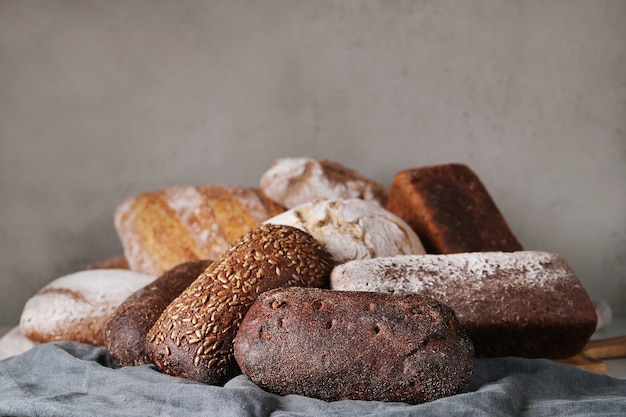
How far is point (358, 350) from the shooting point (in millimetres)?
1738

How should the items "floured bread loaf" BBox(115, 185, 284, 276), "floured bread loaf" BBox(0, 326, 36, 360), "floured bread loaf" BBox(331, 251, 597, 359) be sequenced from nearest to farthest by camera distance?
"floured bread loaf" BBox(331, 251, 597, 359)
"floured bread loaf" BBox(0, 326, 36, 360)
"floured bread loaf" BBox(115, 185, 284, 276)

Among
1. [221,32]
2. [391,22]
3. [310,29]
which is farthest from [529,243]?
[221,32]

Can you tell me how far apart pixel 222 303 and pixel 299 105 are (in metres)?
2.21

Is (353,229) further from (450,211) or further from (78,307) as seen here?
(78,307)

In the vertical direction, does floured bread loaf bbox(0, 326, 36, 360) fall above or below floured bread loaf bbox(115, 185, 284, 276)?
below

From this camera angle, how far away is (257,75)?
4039 mm

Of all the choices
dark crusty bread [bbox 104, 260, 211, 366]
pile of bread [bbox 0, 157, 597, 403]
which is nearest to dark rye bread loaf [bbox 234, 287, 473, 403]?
pile of bread [bbox 0, 157, 597, 403]

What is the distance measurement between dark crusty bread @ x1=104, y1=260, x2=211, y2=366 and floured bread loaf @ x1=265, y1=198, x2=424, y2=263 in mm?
515

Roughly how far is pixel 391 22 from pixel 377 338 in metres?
2.68

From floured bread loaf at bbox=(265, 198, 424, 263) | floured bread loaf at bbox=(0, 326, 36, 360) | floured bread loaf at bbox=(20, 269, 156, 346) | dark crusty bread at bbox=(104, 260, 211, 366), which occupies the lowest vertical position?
floured bread loaf at bbox=(0, 326, 36, 360)

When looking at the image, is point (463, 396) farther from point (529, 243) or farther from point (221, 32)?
point (221, 32)

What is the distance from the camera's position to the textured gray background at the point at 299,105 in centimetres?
396

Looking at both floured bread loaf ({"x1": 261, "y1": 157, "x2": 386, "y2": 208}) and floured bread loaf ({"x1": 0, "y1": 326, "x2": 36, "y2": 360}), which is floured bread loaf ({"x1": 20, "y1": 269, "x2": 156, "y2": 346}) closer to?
floured bread loaf ({"x1": 0, "y1": 326, "x2": 36, "y2": 360})

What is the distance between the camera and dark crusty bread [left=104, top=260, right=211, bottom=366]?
228 cm
